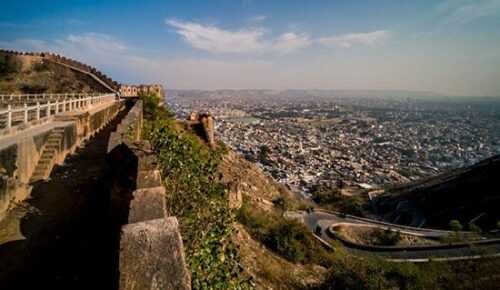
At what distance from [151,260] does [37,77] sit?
34.9m

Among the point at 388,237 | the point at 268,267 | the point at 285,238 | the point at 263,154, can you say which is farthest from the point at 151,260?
the point at 263,154

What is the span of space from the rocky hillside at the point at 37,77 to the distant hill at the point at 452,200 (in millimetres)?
35112

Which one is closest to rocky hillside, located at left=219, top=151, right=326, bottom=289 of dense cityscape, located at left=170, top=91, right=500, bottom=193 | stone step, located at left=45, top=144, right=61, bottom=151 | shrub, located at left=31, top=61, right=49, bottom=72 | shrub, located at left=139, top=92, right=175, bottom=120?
stone step, located at left=45, top=144, right=61, bottom=151

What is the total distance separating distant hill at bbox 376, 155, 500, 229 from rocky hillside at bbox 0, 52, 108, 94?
3511cm

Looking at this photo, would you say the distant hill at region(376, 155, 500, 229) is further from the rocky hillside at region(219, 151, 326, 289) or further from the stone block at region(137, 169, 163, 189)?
the stone block at region(137, 169, 163, 189)

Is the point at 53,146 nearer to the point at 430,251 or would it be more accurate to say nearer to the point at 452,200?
the point at 430,251

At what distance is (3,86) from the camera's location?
26.7 m

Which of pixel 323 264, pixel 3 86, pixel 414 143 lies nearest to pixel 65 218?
pixel 323 264

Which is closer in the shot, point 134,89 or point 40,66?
point 40,66

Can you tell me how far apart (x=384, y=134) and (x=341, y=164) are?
49.5 m

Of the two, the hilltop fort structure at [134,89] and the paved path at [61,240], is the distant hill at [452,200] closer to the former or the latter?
the hilltop fort structure at [134,89]

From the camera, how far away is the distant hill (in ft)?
93.9

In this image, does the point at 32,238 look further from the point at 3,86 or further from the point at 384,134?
the point at 384,134

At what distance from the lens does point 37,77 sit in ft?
94.5
